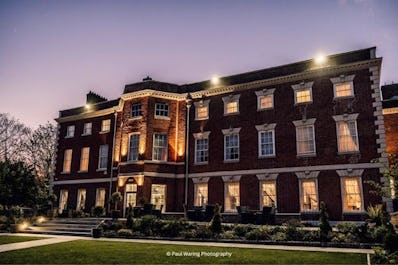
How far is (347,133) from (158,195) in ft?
45.5

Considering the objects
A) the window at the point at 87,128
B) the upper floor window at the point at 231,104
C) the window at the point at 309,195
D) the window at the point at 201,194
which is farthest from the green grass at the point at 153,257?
the window at the point at 87,128

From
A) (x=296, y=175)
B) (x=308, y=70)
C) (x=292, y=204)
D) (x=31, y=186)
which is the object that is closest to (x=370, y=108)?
(x=308, y=70)

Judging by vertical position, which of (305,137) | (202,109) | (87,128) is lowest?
(305,137)

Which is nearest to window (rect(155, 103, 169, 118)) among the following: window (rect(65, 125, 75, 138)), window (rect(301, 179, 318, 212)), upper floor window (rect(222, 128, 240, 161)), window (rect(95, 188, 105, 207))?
upper floor window (rect(222, 128, 240, 161))

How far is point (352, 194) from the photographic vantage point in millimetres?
18781

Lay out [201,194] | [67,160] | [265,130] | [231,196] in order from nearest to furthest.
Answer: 1. [265,130]
2. [231,196]
3. [201,194]
4. [67,160]

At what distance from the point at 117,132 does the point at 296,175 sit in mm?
15888

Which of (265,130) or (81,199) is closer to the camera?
(265,130)

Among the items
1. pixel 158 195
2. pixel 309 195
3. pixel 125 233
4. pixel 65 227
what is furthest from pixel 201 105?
pixel 65 227

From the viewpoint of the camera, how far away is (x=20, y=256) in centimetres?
1014

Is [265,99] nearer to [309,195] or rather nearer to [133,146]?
[309,195]

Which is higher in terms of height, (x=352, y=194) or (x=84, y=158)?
(x=84, y=158)

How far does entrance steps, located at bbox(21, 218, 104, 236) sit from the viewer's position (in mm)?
18031

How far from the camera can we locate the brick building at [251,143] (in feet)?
63.4
